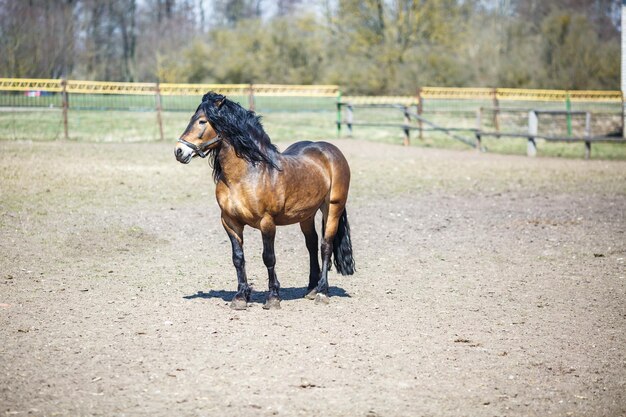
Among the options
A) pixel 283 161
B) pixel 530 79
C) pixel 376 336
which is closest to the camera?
pixel 376 336

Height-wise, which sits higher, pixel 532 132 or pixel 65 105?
pixel 65 105

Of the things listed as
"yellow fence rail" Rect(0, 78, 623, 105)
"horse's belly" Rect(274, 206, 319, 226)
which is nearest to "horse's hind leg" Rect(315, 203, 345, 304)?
"horse's belly" Rect(274, 206, 319, 226)

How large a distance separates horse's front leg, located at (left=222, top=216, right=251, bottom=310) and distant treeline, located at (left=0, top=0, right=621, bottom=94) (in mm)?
31057

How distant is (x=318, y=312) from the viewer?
7664mm

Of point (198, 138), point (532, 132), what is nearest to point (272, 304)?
point (198, 138)

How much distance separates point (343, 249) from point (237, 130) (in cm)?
190

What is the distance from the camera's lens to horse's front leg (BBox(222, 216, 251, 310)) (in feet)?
25.0

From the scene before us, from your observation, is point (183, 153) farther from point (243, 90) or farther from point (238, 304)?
point (243, 90)

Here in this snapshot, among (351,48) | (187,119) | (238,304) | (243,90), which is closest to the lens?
(238,304)

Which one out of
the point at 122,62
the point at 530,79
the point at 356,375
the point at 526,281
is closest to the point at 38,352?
the point at 356,375

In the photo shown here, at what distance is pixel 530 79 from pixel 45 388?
132 feet

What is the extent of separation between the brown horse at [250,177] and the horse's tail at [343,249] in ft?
1.27

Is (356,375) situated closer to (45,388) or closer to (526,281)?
(45,388)

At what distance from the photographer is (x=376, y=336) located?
681 cm
